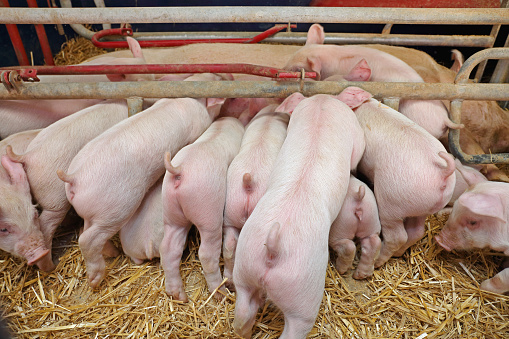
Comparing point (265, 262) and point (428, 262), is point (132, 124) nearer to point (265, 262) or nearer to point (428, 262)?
point (265, 262)

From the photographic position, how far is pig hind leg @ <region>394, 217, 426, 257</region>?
1679 millimetres

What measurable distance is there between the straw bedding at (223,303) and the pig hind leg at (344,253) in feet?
0.20

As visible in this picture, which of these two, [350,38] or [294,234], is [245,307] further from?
[350,38]

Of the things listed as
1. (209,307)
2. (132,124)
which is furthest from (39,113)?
(209,307)

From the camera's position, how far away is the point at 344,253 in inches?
63.6

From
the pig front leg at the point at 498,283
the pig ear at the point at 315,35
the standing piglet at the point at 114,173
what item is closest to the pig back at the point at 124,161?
the standing piglet at the point at 114,173

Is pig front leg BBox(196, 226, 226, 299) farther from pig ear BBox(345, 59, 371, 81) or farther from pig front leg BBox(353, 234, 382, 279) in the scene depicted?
pig ear BBox(345, 59, 371, 81)

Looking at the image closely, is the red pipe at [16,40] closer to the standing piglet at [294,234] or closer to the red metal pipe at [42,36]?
the red metal pipe at [42,36]

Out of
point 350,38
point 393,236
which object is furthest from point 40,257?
point 350,38

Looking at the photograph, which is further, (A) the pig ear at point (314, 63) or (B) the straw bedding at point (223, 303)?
(A) the pig ear at point (314, 63)

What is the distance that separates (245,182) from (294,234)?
385mm

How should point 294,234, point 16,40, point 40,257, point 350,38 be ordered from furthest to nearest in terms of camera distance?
point 350,38, point 16,40, point 40,257, point 294,234

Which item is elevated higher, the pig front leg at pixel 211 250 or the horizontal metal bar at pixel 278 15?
the horizontal metal bar at pixel 278 15

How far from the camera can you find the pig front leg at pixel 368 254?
1.61 m
